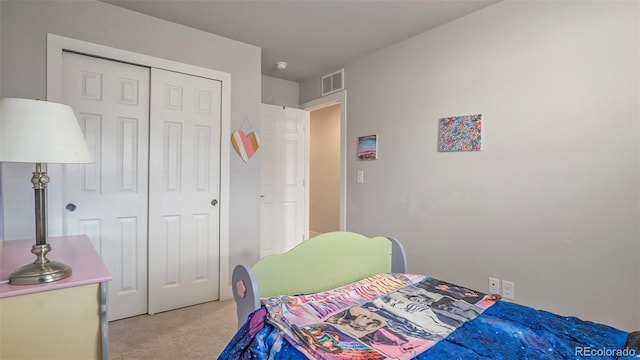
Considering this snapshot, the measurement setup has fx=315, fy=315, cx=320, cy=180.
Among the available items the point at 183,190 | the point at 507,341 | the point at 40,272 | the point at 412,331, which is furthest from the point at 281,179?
the point at 507,341

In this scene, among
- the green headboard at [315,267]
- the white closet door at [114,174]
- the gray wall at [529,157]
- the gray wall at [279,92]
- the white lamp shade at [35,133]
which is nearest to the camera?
the white lamp shade at [35,133]

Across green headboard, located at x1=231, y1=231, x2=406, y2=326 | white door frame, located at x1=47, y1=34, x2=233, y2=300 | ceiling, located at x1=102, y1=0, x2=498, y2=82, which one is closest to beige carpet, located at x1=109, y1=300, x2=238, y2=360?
white door frame, located at x1=47, y1=34, x2=233, y2=300

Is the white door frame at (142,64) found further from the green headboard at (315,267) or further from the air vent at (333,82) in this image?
the green headboard at (315,267)

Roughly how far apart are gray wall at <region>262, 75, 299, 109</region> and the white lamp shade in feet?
9.55

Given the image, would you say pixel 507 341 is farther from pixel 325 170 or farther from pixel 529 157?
pixel 325 170

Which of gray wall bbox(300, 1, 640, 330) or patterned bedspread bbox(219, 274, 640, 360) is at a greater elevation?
gray wall bbox(300, 1, 640, 330)

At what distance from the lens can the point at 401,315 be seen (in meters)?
1.20

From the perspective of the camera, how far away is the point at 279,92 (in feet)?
13.4

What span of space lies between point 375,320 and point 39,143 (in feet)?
4.45

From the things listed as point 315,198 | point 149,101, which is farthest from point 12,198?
point 315,198

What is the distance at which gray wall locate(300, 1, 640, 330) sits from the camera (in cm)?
179

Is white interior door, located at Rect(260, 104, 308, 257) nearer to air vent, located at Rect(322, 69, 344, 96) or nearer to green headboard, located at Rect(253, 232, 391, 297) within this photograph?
air vent, located at Rect(322, 69, 344, 96)

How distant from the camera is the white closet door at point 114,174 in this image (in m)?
2.25

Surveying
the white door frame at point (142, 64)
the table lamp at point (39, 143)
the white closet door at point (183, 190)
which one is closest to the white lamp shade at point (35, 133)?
the table lamp at point (39, 143)
